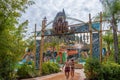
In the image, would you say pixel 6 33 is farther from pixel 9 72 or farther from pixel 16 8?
pixel 9 72

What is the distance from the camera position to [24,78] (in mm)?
18406

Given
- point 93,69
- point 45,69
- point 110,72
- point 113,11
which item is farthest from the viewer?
point 45,69

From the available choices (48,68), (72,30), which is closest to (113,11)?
(72,30)

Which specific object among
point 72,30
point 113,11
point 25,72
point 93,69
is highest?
point 113,11

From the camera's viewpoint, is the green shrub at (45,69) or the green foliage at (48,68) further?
the green foliage at (48,68)

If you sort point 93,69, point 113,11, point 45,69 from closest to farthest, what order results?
1. point 93,69
2. point 113,11
3. point 45,69

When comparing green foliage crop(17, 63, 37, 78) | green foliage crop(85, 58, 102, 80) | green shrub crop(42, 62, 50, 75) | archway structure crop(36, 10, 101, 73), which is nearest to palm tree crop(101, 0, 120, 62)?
archway structure crop(36, 10, 101, 73)

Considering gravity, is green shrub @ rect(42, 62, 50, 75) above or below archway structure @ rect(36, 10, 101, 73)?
below

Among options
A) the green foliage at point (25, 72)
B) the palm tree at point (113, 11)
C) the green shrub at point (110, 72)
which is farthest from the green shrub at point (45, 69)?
the green shrub at point (110, 72)

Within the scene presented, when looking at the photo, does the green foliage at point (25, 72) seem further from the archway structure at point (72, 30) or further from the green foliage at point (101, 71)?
the green foliage at point (101, 71)

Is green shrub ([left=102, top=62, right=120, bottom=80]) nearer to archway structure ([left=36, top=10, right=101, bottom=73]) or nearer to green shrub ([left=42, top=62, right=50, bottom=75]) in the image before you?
archway structure ([left=36, top=10, right=101, bottom=73])

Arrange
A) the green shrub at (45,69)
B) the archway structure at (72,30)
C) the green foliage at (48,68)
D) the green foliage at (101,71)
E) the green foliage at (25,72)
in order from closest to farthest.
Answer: the green foliage at (101,71), the archway structure at (72,30), the green foliage at (25,72), the green shrub at (45,69), the green foliage at (48,68)

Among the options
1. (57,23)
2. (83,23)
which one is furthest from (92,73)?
(57,23)

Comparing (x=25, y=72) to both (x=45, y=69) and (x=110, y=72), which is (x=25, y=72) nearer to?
(x=45, y=69)
